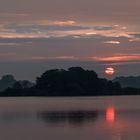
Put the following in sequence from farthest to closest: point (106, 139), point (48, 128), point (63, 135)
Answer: point (48, 128)
point (63, 135)
point (106, 139)

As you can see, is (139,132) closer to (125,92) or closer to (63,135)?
(63,135)

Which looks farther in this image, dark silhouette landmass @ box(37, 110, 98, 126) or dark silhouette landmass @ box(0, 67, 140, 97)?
dark silhouette landmass @ box(0, 67, 140, 97)

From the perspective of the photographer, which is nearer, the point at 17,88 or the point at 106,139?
the point at 106,139

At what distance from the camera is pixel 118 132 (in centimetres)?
2803

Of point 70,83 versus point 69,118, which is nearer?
point 69,118

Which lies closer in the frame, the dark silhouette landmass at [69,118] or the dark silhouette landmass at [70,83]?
the dark silhouette landmass at [69,118]

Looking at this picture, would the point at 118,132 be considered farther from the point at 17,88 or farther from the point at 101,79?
the point at 17,88

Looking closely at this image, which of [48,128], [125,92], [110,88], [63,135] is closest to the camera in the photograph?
[63,135]

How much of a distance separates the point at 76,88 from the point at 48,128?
62.4 metres

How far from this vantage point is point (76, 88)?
309ft

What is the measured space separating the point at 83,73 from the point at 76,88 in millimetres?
3946

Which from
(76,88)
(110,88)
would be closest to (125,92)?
(110,88)

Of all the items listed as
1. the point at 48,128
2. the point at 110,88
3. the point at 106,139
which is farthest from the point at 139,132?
the point at 110,88

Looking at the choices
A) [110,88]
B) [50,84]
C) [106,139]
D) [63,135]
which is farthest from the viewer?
[110,88]
